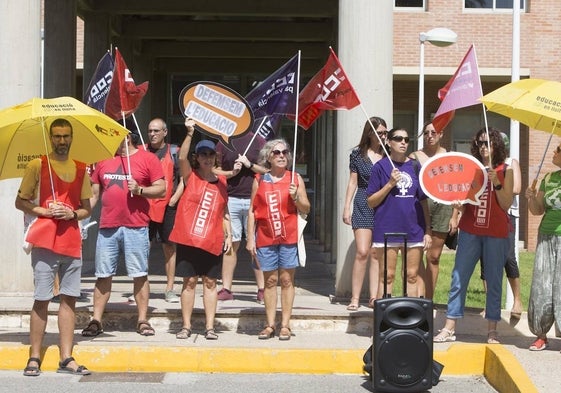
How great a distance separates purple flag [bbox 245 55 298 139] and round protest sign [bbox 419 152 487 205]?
168 cm

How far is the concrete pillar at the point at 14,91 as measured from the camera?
38.8ft

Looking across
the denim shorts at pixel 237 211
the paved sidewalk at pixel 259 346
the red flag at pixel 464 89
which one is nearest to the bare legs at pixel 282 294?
the paved sidewalk at pixel 259 346

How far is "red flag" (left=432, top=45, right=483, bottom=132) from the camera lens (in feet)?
32.9

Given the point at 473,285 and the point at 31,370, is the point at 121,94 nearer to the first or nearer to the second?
the point at 31,370

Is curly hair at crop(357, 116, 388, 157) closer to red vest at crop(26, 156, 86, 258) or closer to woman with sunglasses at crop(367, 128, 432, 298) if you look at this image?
woman with sunglasses at crop(367, 128, 432, 298)

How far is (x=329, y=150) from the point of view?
61.6 feet

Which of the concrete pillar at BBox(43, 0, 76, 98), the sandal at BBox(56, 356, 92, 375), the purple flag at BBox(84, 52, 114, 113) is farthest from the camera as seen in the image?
the concrete pillar at BBox(43, 0, 76, 98)

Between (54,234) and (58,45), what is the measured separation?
756cm

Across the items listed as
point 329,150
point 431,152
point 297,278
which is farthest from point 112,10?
point 431,152

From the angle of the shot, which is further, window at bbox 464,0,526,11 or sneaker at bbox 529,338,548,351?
window at bbox 464,0,526,11

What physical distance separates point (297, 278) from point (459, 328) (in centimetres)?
455

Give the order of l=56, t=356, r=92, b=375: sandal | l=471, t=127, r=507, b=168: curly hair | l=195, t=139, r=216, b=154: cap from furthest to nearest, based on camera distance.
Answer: l=195, t=139, r=216, b=154: cap → l=471, t=127, r=507, b=168: curly hair → l=56, t=356, r=92, b=375: sandal

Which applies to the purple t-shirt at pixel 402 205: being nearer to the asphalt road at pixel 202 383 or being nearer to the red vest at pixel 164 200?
the asphalt road at pixel 202 383

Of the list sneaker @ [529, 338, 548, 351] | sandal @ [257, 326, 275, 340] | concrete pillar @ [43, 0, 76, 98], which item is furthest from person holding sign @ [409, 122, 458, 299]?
concrete pillar @ [43, 0, 76, 98]
